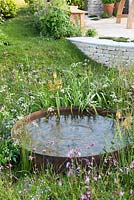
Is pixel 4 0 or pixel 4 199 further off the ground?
pixel 4 0

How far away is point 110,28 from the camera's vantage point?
10.1 m

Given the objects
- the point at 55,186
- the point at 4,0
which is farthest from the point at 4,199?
the point at 4,0

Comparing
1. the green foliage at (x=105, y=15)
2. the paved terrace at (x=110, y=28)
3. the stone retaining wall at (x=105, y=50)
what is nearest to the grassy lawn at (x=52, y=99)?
the stone retaining wall at (x=105, y=50)

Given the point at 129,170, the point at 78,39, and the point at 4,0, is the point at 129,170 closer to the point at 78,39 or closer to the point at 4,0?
the point at 78,39

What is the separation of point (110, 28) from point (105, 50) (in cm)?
247

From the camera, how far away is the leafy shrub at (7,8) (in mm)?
10000

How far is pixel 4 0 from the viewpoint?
32.8 feet

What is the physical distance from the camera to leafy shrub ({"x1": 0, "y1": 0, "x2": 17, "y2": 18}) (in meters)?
10.0

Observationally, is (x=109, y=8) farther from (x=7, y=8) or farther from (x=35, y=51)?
(x=35, y=51)

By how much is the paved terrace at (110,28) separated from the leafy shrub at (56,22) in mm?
745

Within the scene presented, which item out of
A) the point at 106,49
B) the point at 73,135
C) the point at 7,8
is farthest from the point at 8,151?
the point at 7,8

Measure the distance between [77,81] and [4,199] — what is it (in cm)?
274

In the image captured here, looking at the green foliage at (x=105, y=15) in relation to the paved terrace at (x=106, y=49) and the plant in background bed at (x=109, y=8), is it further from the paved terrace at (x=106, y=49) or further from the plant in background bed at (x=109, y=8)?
the paved terrace at (x=106, y=49)

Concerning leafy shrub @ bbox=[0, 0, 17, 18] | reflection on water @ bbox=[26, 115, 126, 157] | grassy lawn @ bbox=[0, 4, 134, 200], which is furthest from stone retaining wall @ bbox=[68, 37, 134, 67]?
reflection on water @ bbox=[26, 115, 126, 157]
